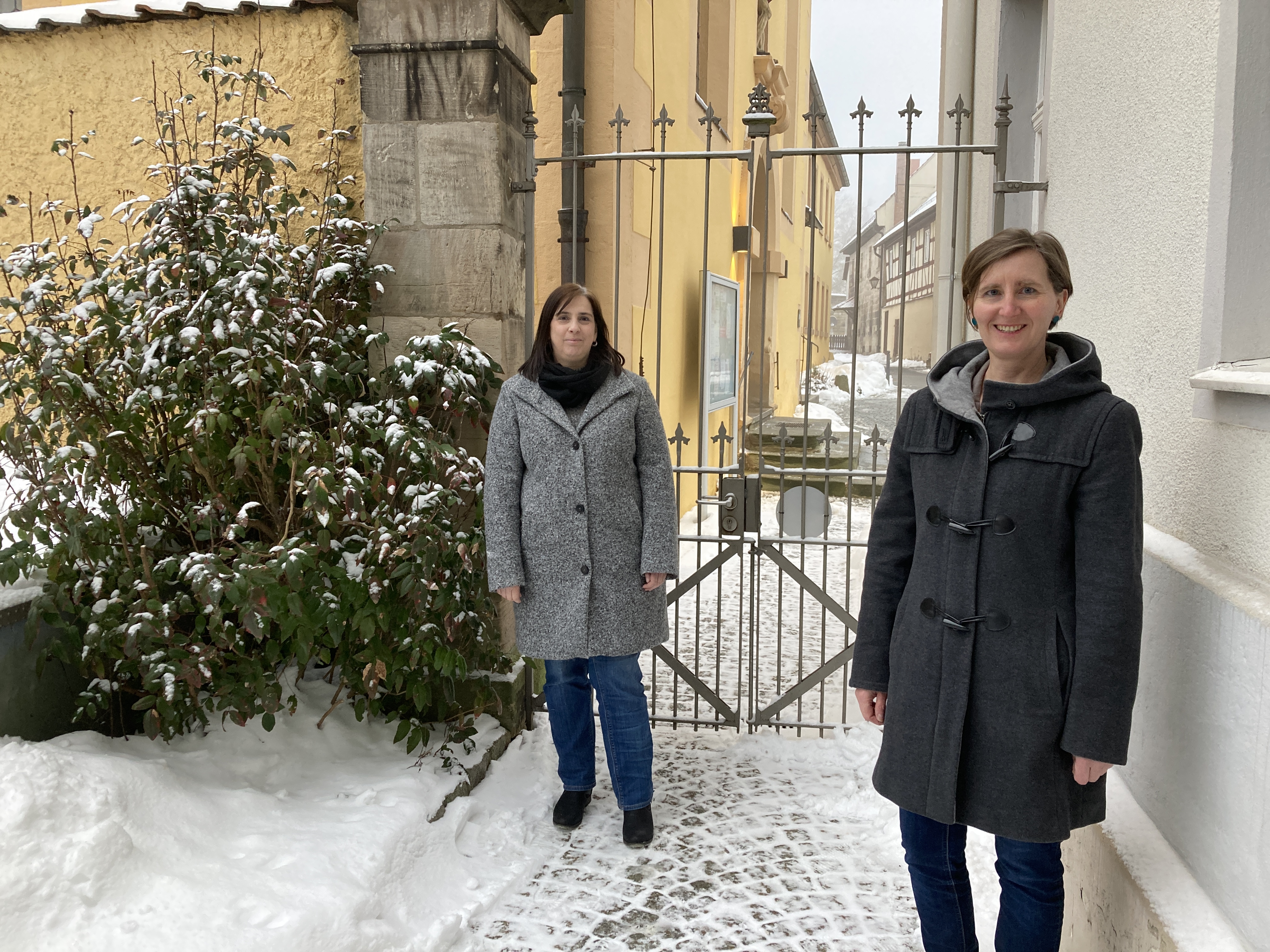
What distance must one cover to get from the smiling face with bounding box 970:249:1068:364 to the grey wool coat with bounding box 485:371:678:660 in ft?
4.56

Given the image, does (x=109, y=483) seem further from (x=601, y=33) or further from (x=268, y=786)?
(x=601, y=33)

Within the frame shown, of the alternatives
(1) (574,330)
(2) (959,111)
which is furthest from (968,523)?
(2) (959,111)

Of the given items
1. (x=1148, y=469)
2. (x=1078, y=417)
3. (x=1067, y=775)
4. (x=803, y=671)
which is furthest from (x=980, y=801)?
(x=803, y=671)

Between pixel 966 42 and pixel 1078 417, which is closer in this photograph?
pixel 1078 417

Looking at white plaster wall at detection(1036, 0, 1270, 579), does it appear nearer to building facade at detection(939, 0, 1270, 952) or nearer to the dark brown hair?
building facade at detection(939, 0, 1270, 952)

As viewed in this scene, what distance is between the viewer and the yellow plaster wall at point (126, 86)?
3.68 meters

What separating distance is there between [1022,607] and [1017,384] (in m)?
0.44

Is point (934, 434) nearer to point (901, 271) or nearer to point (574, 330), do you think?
point (574, 330)

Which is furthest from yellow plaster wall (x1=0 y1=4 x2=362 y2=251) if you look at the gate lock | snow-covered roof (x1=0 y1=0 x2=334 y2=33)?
the gate lock

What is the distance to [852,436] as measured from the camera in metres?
3.62

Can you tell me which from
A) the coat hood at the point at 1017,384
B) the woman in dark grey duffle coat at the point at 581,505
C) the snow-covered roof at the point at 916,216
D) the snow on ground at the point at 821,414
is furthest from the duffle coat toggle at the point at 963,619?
the snow-covered roof at the point at 916,216

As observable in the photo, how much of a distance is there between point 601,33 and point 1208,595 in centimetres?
580

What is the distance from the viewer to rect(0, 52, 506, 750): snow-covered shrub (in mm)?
2779

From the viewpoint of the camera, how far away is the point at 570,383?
3115 millimetres
